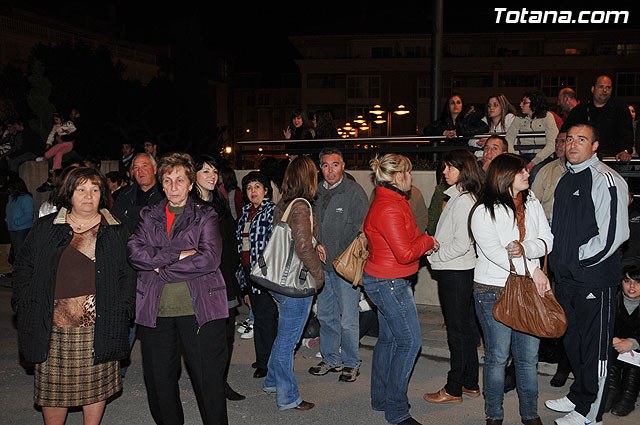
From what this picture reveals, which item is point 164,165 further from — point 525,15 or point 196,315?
point 525,15

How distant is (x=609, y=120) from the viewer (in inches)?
285

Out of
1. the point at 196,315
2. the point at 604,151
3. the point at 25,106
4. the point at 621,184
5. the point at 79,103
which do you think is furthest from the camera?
the point at 79,103

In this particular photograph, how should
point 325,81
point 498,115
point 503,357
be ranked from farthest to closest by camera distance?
point 325,81 < point 498,115 < point 503,357

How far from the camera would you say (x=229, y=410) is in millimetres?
5320

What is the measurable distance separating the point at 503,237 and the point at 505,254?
0.13 m

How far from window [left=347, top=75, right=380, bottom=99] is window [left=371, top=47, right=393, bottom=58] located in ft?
5.86

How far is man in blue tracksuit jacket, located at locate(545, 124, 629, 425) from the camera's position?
15.0 feet

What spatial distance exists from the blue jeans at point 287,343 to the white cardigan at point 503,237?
1637 mm

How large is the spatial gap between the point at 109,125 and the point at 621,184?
3657 cm

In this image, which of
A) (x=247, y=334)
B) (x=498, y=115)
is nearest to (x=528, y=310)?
(x=247, y=334)

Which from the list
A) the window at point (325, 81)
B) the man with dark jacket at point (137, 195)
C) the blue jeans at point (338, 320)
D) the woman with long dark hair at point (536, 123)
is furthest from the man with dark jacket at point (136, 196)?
Result: the window at point (325, 81)

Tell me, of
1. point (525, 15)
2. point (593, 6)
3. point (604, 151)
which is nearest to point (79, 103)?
point (525, 15)

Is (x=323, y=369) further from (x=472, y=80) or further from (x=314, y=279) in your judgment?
(x=472, y=80)

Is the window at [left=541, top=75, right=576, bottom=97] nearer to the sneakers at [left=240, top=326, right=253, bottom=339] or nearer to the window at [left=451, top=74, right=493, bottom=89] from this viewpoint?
the window at [left=451, top=74, right=493, bottom=89]
